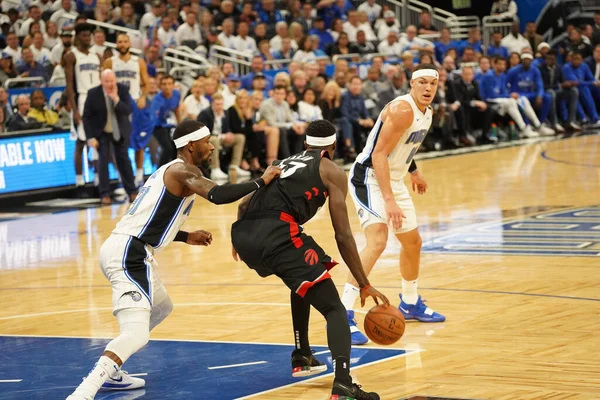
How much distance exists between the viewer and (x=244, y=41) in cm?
2320

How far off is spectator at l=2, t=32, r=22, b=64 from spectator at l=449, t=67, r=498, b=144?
7.98 m

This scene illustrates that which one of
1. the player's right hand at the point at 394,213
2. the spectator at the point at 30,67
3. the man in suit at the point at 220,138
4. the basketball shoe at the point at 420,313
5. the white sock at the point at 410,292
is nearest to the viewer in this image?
the player's right hand at the point at 394,213

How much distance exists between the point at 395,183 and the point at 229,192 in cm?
254

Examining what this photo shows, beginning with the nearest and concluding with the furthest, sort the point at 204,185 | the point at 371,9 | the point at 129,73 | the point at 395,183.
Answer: the point at 204,185 < the point at 395,183 < the point at 129,73 < the point at 371,9

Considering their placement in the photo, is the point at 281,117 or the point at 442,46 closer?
the point at 281,117

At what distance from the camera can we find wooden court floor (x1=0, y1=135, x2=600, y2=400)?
684 centimetres

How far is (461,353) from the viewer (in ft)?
24.3

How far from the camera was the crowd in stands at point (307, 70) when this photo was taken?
60.3 feet

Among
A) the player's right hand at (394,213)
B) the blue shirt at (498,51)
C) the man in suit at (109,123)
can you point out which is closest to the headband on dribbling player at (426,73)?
the player's right hand at (394,213)

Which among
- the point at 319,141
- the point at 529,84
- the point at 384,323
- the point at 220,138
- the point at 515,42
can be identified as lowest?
the point at 529,84

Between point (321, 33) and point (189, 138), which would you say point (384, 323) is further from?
point (321, 33)

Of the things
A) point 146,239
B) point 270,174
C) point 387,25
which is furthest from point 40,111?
point 387,25

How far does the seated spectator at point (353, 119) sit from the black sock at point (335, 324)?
13.6 m

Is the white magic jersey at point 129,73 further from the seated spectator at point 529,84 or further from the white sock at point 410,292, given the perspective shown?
the seated spectator at point 529,84
